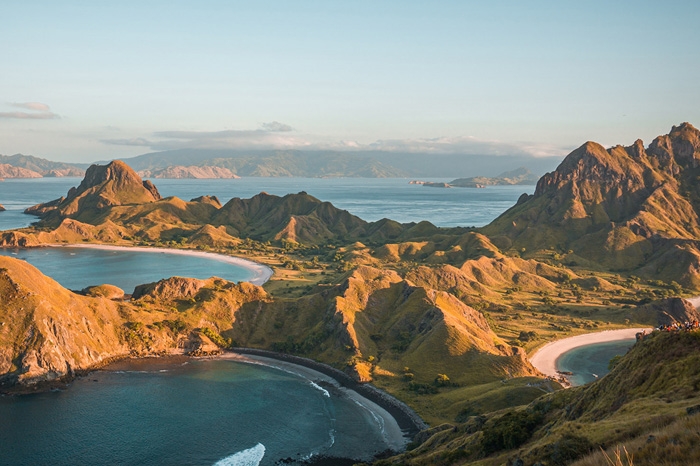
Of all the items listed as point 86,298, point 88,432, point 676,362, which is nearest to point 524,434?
point 676,362

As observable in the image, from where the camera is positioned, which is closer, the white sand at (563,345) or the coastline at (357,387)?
the coastline at (357,387)

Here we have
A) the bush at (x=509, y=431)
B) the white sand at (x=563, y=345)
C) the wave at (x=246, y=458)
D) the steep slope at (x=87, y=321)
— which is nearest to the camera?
the bush at (x=509, y=431)

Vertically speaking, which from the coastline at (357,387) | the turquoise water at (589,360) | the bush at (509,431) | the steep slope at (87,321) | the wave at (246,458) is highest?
the bush at (509,431)

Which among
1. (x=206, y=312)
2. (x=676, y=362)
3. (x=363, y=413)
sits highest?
(x=676, y=362)

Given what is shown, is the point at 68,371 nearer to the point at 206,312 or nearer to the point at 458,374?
the point at 206,312

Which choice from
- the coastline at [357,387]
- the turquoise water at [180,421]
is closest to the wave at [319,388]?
the turquoise water at [180,421]

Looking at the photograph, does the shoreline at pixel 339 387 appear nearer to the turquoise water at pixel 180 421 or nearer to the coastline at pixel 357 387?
the coastline at pixel 357 387

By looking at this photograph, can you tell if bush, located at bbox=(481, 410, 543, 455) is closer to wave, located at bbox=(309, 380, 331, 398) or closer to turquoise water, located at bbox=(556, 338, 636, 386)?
wave, located at bbox=(309, 380, 331, 398)
